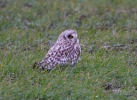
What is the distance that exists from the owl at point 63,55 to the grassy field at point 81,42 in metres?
0.11

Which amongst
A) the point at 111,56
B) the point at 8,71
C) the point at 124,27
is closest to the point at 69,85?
the point at 8,71

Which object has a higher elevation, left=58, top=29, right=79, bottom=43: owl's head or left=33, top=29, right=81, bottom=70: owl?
left=58, top=29, right=79, bottom=43: owl's head

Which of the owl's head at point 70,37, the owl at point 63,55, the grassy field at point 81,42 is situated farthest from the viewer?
the owl's head at point 70,37

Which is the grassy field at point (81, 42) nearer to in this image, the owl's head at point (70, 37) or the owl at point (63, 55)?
the owl at point (63, 55)

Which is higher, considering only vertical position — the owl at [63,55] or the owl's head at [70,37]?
the owl's head at [70,37]

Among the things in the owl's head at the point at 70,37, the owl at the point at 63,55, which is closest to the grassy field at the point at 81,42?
the owl at the point at 63,55

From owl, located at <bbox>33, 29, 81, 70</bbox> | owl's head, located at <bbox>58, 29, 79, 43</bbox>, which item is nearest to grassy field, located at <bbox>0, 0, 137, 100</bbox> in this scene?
owl, located at <bbox>33, 29, 81, 70</bbox>

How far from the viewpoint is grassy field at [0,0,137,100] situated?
24.4ft

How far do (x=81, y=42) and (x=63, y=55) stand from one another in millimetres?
2227

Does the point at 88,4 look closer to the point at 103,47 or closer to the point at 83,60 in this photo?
the point at 103,47

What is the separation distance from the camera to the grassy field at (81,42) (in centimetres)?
744

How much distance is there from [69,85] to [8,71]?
3.34 feet

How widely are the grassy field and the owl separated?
0.35 feet

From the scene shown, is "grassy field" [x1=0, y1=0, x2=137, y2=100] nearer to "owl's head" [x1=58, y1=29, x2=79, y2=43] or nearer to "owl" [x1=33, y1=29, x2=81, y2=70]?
"owl" [x1=33, y1=29, x2=81, y2=70]
